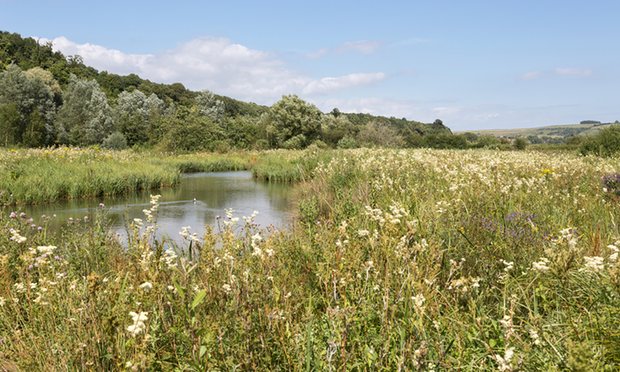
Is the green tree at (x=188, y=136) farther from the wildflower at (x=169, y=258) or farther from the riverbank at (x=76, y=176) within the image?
the wildflower at (x=169, y=258)

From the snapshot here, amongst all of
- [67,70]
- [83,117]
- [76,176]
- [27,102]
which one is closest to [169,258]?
[76,176]

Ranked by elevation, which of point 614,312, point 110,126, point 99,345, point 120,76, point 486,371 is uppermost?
point 120,76

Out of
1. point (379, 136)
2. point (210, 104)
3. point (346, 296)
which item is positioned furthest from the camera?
point (210, 104)

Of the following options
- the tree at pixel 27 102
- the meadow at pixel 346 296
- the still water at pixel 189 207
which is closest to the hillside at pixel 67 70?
the tree at pixel 27 102

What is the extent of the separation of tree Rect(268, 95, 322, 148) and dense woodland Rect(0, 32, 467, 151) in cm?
11

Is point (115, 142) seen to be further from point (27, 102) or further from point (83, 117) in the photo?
point (27, 102)

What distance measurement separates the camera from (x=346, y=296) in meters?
2.83

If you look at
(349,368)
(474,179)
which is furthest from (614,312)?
(474,179)

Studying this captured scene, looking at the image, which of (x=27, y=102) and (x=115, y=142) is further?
(x=27, y=102)

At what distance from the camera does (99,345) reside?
2156 mm

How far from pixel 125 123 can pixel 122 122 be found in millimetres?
527

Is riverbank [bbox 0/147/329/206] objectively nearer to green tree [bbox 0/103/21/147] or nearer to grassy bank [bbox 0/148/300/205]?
grassy bank [bbox 0/148/300/205]

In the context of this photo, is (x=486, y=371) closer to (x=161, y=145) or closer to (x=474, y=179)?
(x=474, y=179)

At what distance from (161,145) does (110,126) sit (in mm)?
10885
